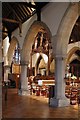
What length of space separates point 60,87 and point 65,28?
1.99 meters

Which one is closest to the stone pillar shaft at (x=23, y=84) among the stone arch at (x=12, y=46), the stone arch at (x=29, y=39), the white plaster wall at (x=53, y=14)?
the stone arch at (x=29, y=39)

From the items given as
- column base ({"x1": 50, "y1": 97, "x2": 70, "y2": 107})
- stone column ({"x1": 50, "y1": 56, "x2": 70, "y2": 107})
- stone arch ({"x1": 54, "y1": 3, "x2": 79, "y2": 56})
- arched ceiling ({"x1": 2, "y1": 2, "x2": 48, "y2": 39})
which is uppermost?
arched ceiling ({"x1": 2, "y1": 2, "x2": 48, "y2": 39})

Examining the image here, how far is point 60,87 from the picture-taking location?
8.03 m

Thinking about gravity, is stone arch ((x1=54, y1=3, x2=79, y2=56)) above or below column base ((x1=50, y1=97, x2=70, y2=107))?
A: above

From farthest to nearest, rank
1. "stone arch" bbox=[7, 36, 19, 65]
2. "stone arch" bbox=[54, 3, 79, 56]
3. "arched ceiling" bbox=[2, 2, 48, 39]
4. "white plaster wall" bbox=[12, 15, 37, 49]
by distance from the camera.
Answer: "stone arch" bbox=[7, 36, 19, 65] < "white plaster wall" bbox=[12, 15, 37, 49] < "arched ceiling" bbox=[2, 2, 48, 39] < "stone arch" bbox=[54, 3, 79, 56]

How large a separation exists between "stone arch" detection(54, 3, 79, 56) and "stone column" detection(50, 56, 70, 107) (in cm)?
28

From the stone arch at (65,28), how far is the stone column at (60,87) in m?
0.28

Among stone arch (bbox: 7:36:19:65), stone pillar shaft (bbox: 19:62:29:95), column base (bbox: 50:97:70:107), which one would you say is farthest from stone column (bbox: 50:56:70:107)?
stone arch (bbox: 7:36:19:65)

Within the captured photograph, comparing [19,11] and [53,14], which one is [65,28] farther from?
[19,11]

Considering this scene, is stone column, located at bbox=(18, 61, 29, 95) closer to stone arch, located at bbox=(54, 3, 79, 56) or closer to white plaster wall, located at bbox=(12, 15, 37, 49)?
white plaster wall, located at bbox=(12, 15, 37, 49)

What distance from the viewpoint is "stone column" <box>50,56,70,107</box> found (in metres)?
7.91

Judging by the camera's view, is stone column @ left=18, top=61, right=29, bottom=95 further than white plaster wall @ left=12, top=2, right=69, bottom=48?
Yes

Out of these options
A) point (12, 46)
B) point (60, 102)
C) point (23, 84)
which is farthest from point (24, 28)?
point (60, 102)

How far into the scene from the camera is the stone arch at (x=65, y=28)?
739cm
